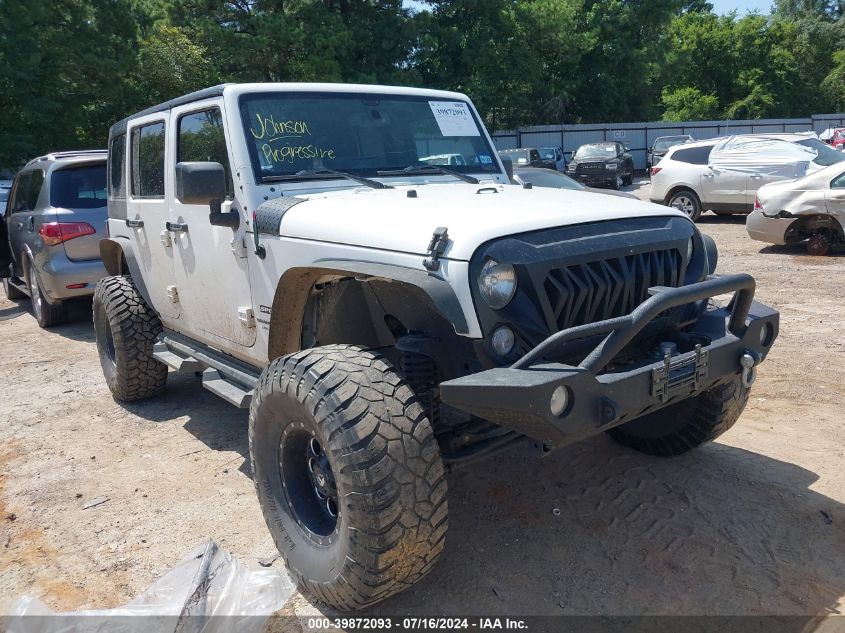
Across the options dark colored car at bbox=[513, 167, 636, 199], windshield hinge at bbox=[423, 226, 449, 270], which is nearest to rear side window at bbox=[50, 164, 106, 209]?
dark colored car at bbox=[513, 167, 636, 199]

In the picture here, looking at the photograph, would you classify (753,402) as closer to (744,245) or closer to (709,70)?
(744,245)

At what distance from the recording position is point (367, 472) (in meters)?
2.63

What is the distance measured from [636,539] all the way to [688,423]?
2.59 feet

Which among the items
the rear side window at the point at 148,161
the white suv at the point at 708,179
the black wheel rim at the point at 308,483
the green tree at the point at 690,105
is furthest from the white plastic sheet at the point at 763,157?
the green tree at the point at 690,105

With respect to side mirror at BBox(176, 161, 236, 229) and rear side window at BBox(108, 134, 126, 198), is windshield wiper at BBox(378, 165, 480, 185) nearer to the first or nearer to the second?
side mirror at BBox(176, 161, 236, 229)

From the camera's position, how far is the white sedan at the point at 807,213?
402 inches

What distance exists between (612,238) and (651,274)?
0.83 ft

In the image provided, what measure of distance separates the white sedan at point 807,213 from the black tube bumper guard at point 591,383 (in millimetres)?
8415

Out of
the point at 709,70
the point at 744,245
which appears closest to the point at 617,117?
the point at 709,70

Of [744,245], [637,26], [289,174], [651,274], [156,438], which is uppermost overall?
[637,26]

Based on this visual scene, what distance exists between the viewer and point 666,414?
13.2 feet

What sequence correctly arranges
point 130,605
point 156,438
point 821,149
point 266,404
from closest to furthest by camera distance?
point 130,605 → point 266,404 → point 156,438 → point 821,149

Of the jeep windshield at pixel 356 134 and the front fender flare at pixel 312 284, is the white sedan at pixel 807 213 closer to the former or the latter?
the jeep windshield at pixel 356 134

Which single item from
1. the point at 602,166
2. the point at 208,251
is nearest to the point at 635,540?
the point at 208,251
